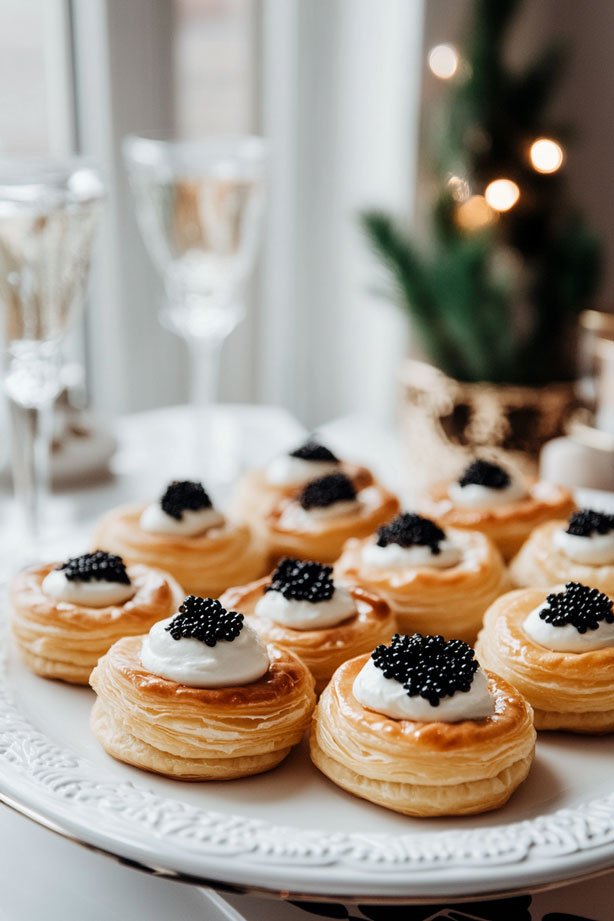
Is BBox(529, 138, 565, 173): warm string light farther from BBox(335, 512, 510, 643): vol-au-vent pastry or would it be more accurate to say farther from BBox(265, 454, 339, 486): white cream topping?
BBox(335, 512, 510, 643): vol-au-vent pastry

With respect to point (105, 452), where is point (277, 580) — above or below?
above

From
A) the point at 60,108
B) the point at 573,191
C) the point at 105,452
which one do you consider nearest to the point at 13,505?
the point at 105,452

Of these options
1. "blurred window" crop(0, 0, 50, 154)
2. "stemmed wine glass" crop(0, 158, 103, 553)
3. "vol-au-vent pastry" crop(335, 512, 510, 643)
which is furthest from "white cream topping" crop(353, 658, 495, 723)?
"blurred window" crop(0, 0, 50, 154)

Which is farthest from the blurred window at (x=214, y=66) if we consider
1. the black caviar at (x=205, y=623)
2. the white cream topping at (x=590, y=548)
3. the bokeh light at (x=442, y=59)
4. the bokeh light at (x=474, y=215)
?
the black caviar at (x=205, y=623)

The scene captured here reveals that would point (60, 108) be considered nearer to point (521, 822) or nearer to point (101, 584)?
point (101, 584)

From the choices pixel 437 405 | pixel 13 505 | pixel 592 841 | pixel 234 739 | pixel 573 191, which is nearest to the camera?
pixel 592 841

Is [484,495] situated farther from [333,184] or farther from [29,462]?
[333,184]
